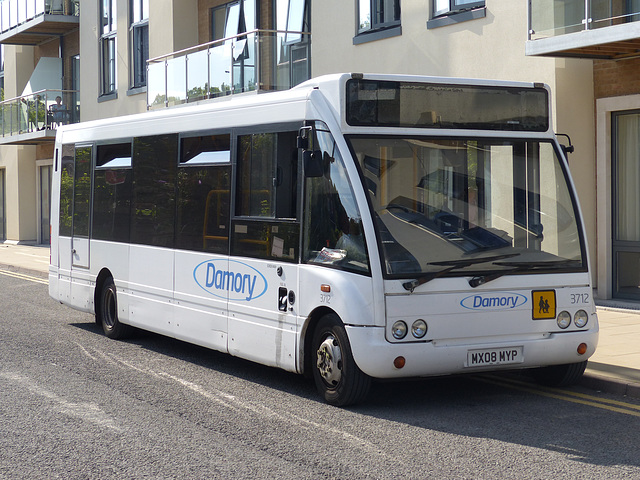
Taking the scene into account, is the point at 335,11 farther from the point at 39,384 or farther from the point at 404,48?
the point at 39,384

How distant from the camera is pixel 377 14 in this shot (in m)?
17.3

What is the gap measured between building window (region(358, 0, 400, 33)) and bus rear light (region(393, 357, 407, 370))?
1052 centimetres

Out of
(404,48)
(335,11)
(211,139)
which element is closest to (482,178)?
(211,139)

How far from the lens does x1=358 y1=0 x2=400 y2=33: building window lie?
16938mm

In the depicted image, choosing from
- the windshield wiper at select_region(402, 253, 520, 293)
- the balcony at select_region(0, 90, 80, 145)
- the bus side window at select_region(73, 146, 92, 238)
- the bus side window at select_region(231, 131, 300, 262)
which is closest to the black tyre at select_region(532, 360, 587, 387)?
the windshield wiper at select_region(402, 253, 520, 293)

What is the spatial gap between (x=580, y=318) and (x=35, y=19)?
2723 centimetres

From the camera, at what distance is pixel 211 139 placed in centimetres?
949

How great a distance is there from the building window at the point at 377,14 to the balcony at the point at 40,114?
49.3 ft

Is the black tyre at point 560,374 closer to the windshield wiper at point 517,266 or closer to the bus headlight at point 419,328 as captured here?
the windshield wiper at point 517,266

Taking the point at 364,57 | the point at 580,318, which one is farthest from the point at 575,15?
the point at 580,318

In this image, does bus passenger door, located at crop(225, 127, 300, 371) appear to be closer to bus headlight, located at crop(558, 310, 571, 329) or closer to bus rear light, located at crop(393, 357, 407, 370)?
bus rear light, located at crop(393, 357, 407, 370)

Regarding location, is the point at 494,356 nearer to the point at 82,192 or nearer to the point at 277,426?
the point at 277,426

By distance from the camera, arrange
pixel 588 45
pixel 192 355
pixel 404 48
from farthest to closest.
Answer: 1. pixel 404 48
2. pixel 588 45
3. pixel 192 355

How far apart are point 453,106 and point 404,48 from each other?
28.8 ft
